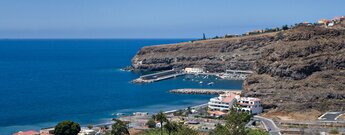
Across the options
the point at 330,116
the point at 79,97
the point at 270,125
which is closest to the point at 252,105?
the point at 270,125

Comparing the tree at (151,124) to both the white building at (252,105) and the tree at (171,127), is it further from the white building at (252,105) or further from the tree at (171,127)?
the white building at (252,105)

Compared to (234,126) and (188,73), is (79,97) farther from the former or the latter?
(234,126)

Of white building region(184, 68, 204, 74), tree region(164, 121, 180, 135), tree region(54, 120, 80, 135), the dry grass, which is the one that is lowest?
the dry grass

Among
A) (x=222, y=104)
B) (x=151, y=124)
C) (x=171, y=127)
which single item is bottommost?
(x=222, y=104)

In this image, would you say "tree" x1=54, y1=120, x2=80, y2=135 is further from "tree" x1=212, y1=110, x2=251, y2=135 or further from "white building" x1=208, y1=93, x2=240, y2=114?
"white building" x1=208, y1=93, x2=240, y2=114

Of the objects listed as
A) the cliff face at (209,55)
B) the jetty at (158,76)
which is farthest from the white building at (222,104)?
the cliff face at (209,55)

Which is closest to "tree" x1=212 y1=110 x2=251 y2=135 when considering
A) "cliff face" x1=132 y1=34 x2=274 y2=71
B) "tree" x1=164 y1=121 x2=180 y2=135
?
"tree" x1=164 y1=121 x2=180 y2=135

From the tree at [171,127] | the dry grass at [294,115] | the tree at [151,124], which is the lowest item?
the dry grass at [294,115]

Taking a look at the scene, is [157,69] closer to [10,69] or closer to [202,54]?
[202,54]
